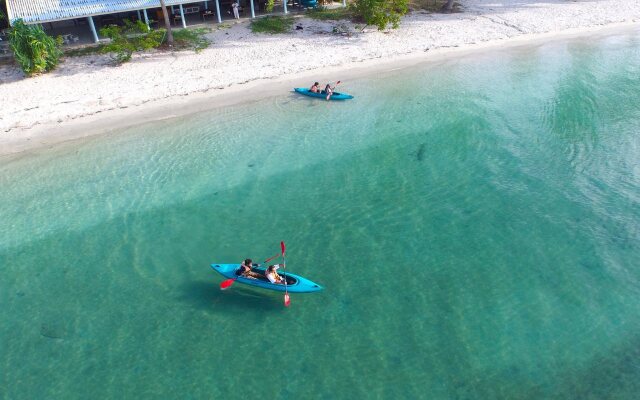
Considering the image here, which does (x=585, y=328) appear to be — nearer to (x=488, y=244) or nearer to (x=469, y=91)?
(x=488, y=244)

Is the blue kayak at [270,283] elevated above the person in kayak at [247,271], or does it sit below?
below

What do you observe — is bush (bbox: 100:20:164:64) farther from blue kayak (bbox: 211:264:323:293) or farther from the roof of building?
blue kayak (bbox: 211:264:323:293)

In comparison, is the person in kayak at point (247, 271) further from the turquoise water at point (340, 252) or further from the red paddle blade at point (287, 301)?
the red paddle blade at point (287, 301)

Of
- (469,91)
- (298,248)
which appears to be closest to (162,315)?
(298,248)

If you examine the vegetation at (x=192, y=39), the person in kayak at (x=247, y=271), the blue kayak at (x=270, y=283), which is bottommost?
the blue kayak at (x=270, y=283)

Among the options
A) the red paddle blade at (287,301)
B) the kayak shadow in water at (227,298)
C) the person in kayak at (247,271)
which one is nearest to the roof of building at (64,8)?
the kayak shadow in water at (227,298)

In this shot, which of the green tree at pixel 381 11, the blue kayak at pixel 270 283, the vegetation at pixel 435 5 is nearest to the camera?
the blue kayak at pixel 270 283

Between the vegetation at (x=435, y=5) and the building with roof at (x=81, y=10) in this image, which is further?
the vegetation at (x=435, y=5)
